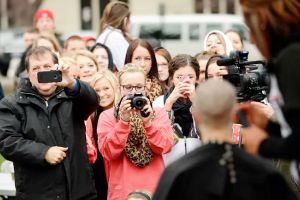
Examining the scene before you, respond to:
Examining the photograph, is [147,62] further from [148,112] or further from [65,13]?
[65,13]

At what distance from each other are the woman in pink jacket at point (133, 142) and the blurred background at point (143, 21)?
460 inches

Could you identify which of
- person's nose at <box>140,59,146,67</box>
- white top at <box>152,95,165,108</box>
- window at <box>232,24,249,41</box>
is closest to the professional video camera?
white top at <box>152,95,165,108</box>

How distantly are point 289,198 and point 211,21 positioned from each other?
28.8 metres

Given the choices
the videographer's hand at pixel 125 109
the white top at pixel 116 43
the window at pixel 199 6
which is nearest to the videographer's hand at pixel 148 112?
the videographer's hand at pixel 125 109

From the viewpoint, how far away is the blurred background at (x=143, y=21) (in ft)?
108

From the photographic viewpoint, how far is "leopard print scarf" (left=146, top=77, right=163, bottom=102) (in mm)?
9328

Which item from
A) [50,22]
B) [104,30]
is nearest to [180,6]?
[50,22]

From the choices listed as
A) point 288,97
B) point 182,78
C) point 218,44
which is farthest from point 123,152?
point 288,97

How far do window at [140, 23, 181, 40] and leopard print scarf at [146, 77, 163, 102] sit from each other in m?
23.1

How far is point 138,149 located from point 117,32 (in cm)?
389

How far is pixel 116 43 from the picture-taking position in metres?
11.8

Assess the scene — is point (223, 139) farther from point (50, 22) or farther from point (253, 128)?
point (50, 22)

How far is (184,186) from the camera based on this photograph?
5.02 m

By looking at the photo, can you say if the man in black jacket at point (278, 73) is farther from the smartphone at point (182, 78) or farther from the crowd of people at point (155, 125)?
the smartphone at point (182, 78)
